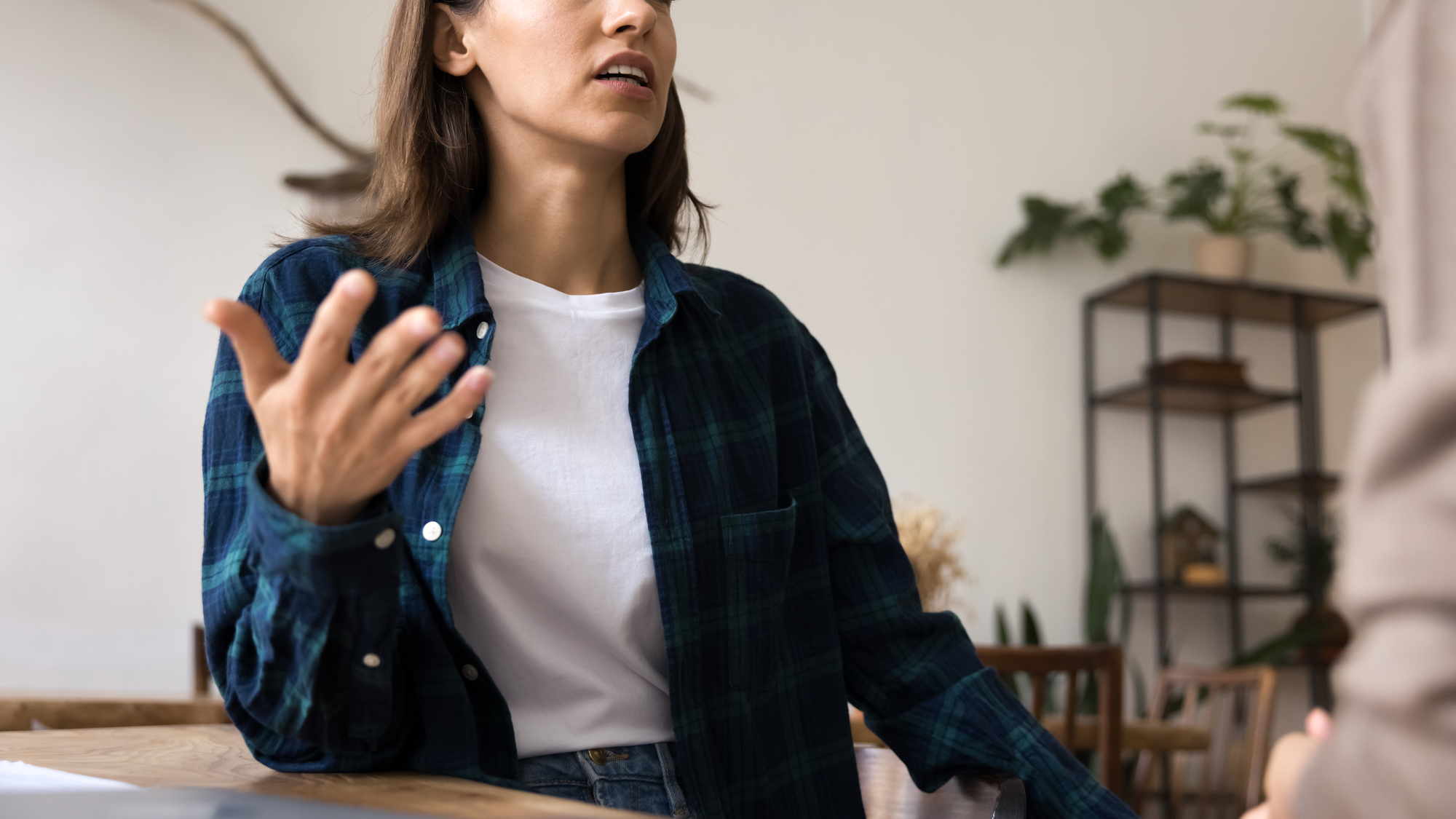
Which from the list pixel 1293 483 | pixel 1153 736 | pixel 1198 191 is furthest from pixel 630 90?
pixel 1293 483

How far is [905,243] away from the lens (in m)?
4.18

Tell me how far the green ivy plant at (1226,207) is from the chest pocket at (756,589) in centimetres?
340

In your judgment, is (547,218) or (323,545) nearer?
(323,545)

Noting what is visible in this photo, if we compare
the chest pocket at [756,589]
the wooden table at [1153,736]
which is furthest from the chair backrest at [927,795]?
the wooden table at [1153,736]

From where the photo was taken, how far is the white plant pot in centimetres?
421

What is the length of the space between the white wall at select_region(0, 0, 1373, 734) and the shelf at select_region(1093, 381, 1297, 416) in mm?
201

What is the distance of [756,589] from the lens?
1.06 meters

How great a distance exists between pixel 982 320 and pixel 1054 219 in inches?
18.0

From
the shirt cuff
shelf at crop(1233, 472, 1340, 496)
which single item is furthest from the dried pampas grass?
shelf at crop(1233, 472, 1340, 496)

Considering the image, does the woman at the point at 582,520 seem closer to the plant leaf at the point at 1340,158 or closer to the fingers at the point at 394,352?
the fingers at the point at 394,352

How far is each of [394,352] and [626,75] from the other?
64cm

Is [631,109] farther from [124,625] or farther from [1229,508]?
[1229,508]

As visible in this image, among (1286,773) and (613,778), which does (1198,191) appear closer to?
(613,778)

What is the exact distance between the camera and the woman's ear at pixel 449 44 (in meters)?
1.19
